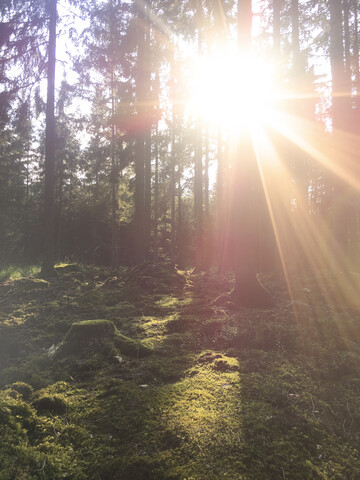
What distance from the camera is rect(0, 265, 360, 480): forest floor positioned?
2055 mm

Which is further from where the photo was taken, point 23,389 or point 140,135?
point 140,135

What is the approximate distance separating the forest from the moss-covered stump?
0.03 m

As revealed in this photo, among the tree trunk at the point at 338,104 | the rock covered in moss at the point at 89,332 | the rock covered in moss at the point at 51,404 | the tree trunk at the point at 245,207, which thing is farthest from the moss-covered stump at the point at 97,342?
the tree trunk at the point at 338,104

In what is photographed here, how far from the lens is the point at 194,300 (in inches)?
285

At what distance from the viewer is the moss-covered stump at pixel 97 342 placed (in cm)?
425

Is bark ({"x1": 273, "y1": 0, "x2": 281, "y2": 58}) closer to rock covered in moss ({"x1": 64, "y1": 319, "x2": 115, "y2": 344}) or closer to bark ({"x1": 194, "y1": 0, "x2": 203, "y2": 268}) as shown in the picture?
bark ({"x1": 194, "y1": 0, "x2": 203, "y2": 268})

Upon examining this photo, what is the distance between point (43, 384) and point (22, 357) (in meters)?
1.24

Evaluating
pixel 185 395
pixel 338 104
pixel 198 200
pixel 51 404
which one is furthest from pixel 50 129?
pixel 185 395

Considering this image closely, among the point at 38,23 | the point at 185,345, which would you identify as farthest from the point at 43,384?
the point at 38,23

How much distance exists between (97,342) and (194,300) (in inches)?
128

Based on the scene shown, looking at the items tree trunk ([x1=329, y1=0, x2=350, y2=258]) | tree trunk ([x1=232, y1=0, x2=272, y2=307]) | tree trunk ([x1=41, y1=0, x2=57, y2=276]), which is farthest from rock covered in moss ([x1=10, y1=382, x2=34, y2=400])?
tree trunk ([x1=329, y1=0, x2=350, y2=258])

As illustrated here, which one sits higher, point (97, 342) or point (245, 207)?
point (245, 207)

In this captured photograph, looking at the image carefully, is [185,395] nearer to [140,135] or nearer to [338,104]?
[338,104]

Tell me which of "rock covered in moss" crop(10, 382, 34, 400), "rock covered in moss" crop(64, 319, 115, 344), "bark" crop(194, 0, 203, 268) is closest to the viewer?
"rock covered in moss" crop(10, 382, 34, 400)
